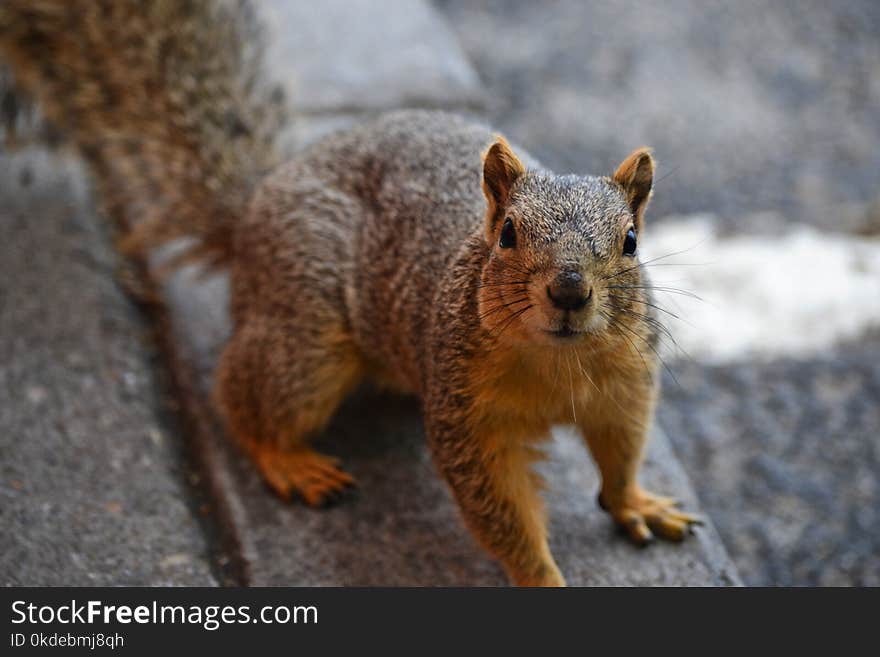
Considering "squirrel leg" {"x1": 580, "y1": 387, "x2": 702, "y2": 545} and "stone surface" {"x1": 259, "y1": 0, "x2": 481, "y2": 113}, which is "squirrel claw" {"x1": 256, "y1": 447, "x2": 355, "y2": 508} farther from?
"stone surface" {"x1": 259, "y1": 0, "x2": 481, "y2": 113}

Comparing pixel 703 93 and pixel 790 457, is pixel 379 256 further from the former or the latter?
pixel 703 93

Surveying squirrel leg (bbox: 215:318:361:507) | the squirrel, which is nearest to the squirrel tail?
the squirrel

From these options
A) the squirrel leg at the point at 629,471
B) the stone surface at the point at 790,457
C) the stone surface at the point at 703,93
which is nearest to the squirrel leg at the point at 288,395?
the squirrel leg at the point at 629,471

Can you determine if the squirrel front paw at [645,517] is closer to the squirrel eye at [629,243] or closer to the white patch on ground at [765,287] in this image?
the squirrel eye at [629,243]

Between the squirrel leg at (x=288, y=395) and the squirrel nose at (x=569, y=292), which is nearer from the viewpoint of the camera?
the squirrel nose at (x=569, y=292)

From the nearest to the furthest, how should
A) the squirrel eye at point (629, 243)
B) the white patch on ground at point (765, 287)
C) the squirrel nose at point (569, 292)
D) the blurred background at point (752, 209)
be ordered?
1. the squirrel nose at point (569, 292)
2. the squirrel eye at point (629, 243)
3. the blurred background at point (752, 209)
4. the white patch on ground at point (765, 287)

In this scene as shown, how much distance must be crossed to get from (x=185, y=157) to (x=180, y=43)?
1.06 ft

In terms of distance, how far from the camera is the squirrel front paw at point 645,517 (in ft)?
7.92

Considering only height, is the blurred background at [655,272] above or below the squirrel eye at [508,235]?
below

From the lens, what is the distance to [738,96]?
4516mm

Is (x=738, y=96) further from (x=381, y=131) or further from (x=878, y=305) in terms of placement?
(x=381, y=131)

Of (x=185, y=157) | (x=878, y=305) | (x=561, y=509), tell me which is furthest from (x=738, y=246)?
(x=185, y=157)

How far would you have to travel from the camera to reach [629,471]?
7.61 ft

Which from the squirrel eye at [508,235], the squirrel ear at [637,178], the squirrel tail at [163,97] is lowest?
the squirrel tail at [163,97]
